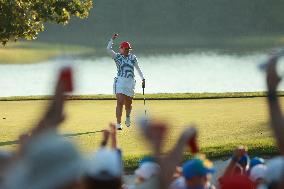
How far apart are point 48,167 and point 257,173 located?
3098mm

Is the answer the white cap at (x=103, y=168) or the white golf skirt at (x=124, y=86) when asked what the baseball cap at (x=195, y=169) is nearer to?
the white cap at (x=103, y=168)

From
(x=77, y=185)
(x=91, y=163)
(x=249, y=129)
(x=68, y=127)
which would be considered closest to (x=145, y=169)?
(x=91, y=163)

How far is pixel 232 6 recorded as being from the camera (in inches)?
4281

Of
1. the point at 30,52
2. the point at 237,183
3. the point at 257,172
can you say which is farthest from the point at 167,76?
the point at 237,183

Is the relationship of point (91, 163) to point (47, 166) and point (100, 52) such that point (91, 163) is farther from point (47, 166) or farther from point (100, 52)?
point (100, 52)

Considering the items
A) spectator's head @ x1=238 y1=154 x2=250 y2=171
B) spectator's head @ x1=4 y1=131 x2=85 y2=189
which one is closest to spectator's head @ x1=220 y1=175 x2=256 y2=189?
spectator's head @ x1=238 y1=154 x2=250 y2=171

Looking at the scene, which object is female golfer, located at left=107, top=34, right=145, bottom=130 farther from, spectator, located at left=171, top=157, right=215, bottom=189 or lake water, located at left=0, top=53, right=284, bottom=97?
spectator, located at left=171, top=157, right=215, bottom=189

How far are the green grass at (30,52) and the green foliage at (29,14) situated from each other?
40.3 meters

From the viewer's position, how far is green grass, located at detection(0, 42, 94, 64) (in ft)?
213

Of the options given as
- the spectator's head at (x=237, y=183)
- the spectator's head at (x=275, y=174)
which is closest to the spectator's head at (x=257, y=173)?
the spectator's head at (x=237, y=183)

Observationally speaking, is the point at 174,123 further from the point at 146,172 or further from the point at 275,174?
the point at 275,174

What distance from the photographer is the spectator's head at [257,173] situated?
5.98 m

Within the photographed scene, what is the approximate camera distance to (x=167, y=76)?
44031 millimetres

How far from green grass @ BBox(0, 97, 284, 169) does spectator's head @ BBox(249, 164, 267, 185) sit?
350 centimetres
